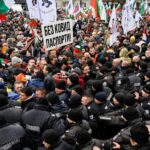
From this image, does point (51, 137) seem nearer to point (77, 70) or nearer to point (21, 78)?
point (21, 78)

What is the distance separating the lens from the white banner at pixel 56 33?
8320 millimetres

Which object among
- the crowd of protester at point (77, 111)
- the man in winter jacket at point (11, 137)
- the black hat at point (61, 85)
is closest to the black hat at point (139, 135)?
the crowd of protester at point (77, 111)

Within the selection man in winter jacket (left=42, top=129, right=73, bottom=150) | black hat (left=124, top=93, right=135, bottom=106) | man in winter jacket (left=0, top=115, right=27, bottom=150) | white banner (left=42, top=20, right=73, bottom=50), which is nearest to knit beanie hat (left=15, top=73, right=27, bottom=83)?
white banner (left=42, top=20, right=73, bottom=50)

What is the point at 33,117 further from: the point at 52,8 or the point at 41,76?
the point at 52,8

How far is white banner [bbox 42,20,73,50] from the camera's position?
832 centimetres

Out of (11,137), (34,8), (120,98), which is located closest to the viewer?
(11,137)

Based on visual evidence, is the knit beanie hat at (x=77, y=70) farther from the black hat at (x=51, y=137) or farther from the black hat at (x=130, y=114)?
the black hat at (x=51, y=137)

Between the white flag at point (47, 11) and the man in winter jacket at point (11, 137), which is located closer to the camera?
the man in winter jacket at point (11, 137)

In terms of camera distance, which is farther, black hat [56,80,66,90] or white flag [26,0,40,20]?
white flag [26,0,40,20]

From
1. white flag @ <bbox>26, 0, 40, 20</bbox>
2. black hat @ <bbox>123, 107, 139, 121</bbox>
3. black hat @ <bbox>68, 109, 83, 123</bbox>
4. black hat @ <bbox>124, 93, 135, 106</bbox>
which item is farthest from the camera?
white flag @ <bbox>26, 0, 40, 20</bbox>

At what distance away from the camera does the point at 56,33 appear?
857cm

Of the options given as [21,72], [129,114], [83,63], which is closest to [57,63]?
[83,63]

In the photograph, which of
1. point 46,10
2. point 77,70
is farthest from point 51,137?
point 46,10

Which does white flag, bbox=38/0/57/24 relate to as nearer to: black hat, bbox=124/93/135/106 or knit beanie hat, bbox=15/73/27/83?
knit beanie hat, bbox=15/73/27/83
